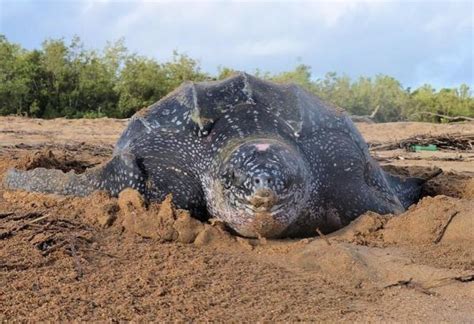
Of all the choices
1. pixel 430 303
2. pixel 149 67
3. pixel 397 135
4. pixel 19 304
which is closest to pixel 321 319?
pixel 430 303

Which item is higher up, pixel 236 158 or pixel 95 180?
pixel 236 158

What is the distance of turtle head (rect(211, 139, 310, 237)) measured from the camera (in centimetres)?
274

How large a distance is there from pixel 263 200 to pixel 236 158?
28 centimetres

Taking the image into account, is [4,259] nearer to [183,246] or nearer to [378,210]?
[183,246]

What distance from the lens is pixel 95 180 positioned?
3.38 metres

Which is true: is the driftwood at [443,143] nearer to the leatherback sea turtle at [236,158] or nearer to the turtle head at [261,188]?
the leatherback sea turtle at [236,158]

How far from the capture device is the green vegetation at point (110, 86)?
49.0 ft

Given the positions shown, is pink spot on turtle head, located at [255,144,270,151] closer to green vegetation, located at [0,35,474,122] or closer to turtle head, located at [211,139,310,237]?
turtle head, located at [211,139,310,237]

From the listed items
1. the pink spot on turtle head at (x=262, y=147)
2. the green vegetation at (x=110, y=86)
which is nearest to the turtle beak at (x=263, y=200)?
the pink spot on turtle head at (x=262, y=147)

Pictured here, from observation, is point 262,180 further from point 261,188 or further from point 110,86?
point 110,86

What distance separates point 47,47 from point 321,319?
52.8 feet

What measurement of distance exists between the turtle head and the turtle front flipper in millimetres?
510

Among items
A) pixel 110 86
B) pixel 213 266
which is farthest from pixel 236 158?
pixel 110 86

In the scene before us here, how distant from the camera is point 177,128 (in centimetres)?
345
